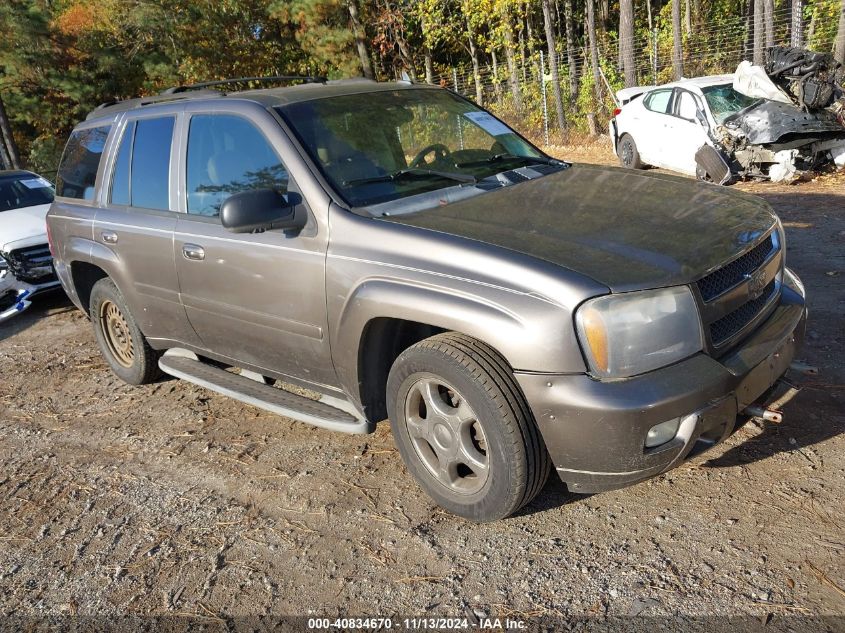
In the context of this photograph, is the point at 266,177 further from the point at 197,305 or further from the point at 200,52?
the point at 200,52

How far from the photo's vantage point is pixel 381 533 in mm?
3211

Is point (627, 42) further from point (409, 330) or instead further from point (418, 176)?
point (409, 330)

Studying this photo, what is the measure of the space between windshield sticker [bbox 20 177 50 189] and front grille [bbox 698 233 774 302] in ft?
29.6

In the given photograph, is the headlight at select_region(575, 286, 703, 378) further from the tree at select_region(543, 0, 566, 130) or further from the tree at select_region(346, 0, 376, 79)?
the tree at select_region(346, 0, 376, 79)

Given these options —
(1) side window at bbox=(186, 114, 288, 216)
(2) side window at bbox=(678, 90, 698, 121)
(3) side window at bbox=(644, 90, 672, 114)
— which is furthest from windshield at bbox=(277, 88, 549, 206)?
(3) side window at bbox=(644, 90, 672, 114)

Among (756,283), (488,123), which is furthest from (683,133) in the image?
(756,283)

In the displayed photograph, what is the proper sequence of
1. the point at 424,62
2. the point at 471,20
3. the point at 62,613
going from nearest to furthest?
the point at 62,613, the point at 471,20, the point at 424,62

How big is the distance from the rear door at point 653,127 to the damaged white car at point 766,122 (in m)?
0.33

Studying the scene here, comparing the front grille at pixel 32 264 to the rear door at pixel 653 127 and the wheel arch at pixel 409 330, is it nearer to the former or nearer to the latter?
the wheel arch at pixel 409 330

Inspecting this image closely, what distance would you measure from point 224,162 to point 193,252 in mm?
521

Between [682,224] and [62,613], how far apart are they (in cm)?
302

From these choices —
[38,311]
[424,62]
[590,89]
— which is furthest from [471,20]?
[38,311]

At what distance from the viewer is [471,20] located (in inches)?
873

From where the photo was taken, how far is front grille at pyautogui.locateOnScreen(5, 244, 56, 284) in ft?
25.3
